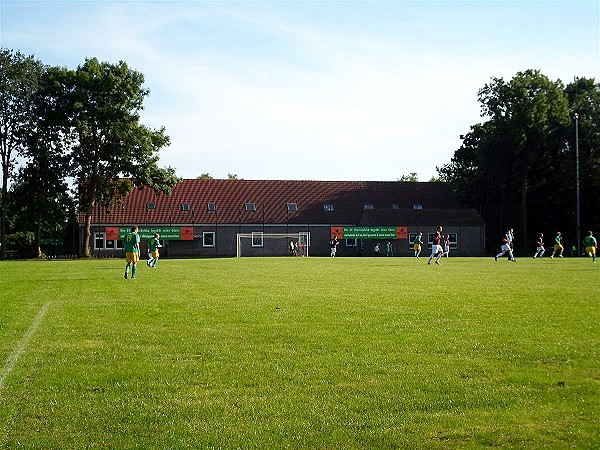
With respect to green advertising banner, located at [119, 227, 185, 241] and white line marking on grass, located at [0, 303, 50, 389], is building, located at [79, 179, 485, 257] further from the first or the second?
white line marking on grass, located at [0, 303, 50, 389]

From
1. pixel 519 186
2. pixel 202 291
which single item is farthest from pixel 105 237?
pixel 202 291

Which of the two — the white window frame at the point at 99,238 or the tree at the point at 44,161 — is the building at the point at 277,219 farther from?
the tree at the point at 44,161

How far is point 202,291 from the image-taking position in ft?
67.1

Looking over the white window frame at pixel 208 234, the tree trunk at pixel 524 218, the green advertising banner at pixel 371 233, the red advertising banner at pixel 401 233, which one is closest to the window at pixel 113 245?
the white window frame at pixel 208 234

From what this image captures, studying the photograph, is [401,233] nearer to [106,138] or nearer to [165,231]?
[165,231]

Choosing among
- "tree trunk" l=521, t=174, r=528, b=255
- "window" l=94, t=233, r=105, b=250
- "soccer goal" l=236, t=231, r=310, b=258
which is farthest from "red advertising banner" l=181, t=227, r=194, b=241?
"tree trunk" l=521, t=174, r=528, b=255

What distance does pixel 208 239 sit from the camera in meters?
80.8

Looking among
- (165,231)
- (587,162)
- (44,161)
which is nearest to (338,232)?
(165,231)

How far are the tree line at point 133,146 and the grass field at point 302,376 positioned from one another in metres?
53.2

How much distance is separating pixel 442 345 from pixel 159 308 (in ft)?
23.4

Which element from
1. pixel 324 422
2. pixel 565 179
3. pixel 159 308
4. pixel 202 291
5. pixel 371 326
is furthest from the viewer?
pixel 565 179

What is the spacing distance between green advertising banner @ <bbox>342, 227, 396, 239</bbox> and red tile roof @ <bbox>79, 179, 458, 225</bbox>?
4504 millimetres

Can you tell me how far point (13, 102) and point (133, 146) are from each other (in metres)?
11.4

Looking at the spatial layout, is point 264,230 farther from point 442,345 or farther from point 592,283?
point 442,345
